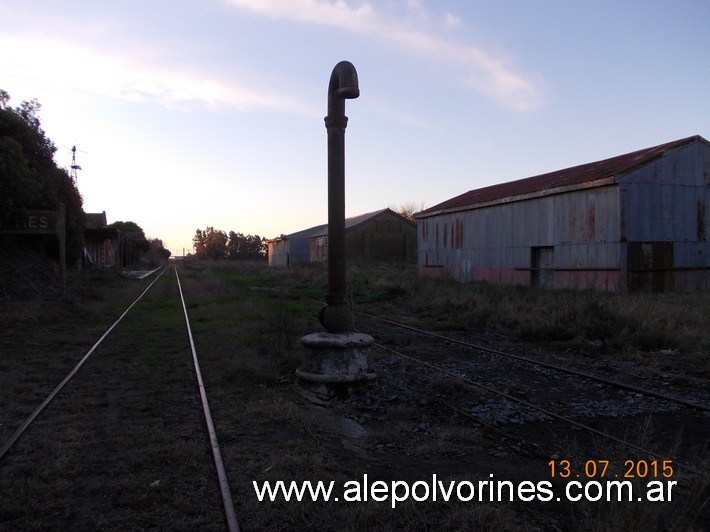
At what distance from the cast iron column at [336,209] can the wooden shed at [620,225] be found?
13.0 metres

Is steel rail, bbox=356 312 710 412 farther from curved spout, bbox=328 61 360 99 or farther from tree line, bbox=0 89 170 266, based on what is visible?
tree line, bbox=0 89 170 266

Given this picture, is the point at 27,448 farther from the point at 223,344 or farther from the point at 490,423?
the point at 223,344

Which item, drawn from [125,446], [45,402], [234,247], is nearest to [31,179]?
[45,402]

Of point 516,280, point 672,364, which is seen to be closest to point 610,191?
point 516,280

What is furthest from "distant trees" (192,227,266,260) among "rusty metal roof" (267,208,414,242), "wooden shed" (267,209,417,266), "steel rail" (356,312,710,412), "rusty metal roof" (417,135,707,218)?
"steel rail" (356,312,710,412)

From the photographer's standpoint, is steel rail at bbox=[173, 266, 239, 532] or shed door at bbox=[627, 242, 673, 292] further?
shed door at bbox=[627, 242, 673, 292]

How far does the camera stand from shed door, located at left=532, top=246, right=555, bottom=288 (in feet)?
71.1

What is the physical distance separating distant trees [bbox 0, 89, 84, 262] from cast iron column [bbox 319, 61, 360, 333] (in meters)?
11.6

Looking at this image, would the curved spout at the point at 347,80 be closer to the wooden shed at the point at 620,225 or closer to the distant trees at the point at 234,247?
the wooden shed at the point at 620,225

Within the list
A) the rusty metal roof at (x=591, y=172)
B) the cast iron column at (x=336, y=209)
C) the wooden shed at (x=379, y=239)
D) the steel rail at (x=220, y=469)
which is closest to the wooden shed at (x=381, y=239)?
the wooden shed at (x=379, y=239)

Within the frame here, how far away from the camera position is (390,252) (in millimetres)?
53750

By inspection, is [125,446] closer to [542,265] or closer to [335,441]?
[335,441]

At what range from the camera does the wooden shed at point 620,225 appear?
18516 mm

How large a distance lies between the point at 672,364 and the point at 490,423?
5.06 metres
